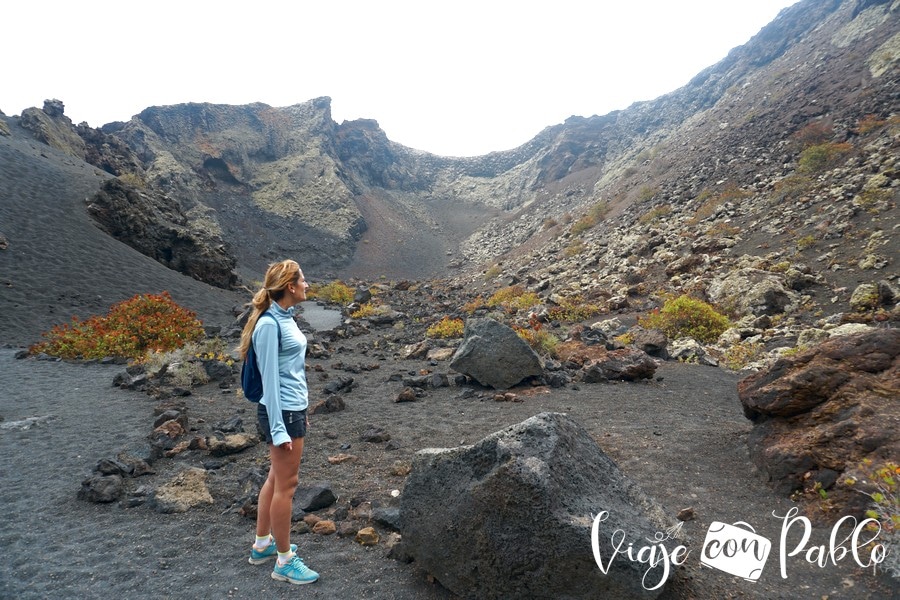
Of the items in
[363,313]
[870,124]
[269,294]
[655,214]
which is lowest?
[363,313]

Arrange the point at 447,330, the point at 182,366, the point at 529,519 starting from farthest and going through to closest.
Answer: the point at 447,330
the point at 182,366
the point at 529,519

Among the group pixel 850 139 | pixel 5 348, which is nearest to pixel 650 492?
pixel 5 348

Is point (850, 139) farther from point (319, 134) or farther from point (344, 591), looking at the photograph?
point (319, 134)

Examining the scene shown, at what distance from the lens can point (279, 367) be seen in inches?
106

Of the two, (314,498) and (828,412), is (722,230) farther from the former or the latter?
(314,498)

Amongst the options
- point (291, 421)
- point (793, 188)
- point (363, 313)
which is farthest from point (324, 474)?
point (793, 188)

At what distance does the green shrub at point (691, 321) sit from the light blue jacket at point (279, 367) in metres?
9.91

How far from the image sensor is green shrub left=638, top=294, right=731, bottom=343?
32.9ft

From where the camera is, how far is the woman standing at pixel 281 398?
2.63 metres

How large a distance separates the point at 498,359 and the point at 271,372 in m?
5.56

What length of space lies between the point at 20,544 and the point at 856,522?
592 cm

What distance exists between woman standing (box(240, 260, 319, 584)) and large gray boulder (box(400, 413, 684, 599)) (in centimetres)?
75

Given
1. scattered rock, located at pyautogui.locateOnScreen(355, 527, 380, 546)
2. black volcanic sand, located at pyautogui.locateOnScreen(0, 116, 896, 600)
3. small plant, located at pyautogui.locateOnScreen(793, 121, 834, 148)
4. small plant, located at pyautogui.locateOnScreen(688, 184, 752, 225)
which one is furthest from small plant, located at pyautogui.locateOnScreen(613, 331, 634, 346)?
small plant, located at pyautogui.locateOnScreen(793, 121, 834, 148)

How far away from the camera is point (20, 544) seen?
3.20 metres
